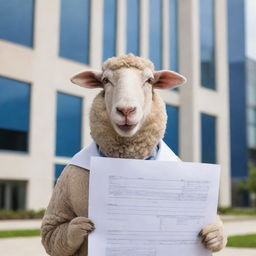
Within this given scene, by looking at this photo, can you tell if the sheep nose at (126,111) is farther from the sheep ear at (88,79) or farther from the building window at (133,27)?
the building window at (133,27)

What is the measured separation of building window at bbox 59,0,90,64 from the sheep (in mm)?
22084

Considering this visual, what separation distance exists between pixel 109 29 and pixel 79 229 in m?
24.9

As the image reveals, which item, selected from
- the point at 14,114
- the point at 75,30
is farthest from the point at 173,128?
the point at 14,114

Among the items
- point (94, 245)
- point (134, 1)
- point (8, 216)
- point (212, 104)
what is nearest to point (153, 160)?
point (94, 245)

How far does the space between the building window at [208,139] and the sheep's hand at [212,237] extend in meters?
29.4

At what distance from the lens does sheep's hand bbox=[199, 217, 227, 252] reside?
2584 mm

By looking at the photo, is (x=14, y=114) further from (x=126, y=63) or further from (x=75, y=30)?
(x=126, y=63)

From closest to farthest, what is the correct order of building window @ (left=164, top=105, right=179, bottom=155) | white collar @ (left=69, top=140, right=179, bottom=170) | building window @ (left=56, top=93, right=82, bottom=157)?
white collar @ (left=69, top=140, right=179, bottom=170), building window @ (left=56, top=93, right=82, bottom=157), building window @ (left=164, top=105, right=179, bottom=155)

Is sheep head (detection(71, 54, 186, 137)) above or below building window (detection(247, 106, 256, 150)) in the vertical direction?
below

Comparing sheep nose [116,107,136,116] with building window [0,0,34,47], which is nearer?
sheep nose [116,107,136,116]

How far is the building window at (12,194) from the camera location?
2212 cm

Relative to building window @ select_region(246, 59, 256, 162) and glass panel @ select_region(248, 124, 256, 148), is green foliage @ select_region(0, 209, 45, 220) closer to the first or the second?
glass panel @ select_region(248, 124, 256, 148)

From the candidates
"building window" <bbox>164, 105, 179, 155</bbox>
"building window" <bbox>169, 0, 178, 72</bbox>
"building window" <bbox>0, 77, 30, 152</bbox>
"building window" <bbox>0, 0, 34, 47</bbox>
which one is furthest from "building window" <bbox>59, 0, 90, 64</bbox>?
"building window" <bbox>164, 105, 179, 155</bbox>

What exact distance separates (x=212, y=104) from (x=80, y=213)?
102 ft
